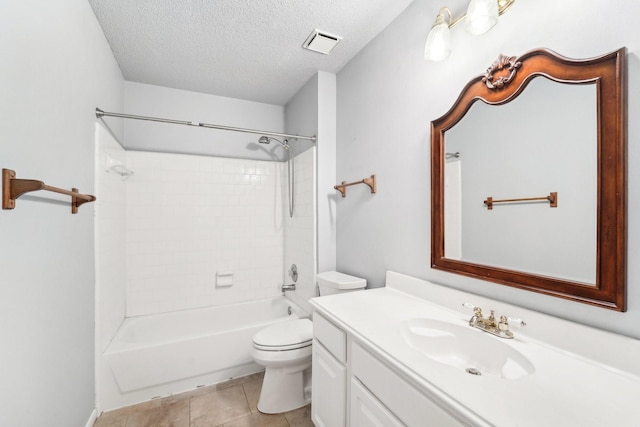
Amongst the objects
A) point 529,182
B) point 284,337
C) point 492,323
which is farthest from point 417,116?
point 284,337

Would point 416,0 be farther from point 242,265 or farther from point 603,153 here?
point 242,265

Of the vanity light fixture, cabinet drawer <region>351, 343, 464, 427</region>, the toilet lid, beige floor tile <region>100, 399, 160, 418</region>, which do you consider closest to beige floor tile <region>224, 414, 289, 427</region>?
the toilet lid

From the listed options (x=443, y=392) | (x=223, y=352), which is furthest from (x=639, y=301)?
(x=223, y=352)

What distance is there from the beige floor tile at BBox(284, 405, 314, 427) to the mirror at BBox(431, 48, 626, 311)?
1.26 meters

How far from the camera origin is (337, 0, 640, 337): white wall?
0.80 m

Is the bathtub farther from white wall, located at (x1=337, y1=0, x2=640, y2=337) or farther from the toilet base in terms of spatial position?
white wall, located at (x1=337, y1=0, x2=640, y2=337)

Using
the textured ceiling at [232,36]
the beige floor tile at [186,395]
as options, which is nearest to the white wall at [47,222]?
the textured ceiling at [232,36]

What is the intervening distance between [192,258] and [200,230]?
0.27 metres

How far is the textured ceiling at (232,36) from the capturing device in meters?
1.55

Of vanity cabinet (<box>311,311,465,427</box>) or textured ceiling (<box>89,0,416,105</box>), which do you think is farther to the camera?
textured ceiling (<box>89,0,416,105</box>)

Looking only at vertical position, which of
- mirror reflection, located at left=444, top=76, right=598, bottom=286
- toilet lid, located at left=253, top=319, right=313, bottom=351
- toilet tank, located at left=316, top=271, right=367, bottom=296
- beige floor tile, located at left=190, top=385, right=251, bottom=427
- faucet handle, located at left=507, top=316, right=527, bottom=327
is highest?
mirror reflection, located at left=444, top=76, right=598, bottom=286

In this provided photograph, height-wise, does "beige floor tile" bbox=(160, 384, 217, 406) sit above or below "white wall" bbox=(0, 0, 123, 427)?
below

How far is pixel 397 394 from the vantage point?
86cm

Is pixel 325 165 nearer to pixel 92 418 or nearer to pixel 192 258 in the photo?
pixel 192 258
